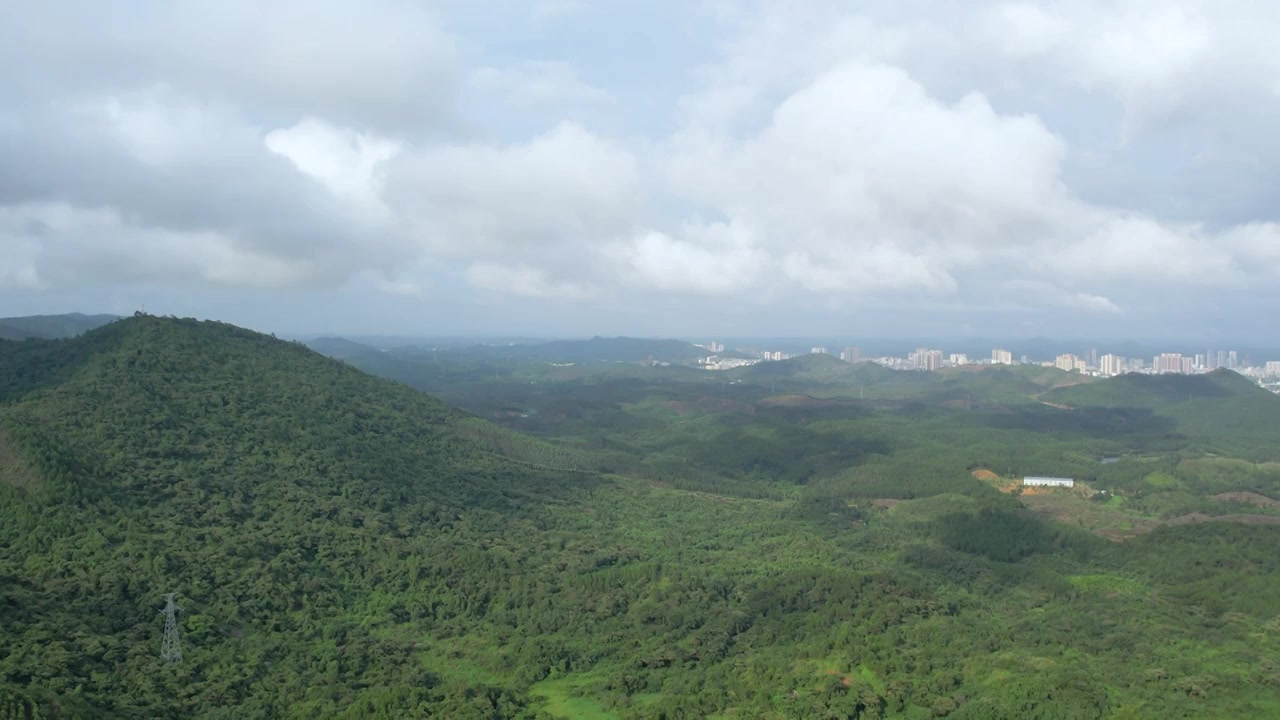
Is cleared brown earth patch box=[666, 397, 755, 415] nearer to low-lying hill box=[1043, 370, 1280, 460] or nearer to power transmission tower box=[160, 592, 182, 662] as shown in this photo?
low-lying hill box=[1043, 370, 1280, 460]

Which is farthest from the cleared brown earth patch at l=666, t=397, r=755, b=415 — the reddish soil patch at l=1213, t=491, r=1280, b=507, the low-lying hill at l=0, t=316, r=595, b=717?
the reddish soil patch at l=1213, t=491, r=1280, b=507

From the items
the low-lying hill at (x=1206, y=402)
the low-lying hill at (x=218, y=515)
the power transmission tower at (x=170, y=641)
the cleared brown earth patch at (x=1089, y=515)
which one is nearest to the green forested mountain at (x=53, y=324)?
the low-lying hill at (x=218, y=515)

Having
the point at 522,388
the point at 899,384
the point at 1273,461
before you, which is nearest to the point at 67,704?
the point at 1273,461

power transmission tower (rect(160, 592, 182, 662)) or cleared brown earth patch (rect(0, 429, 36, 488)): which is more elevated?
cleared brown earth patch (rect(0, 429, 36, 488))

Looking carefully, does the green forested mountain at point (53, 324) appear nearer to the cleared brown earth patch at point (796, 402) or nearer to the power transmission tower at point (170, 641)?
the cleared brown earth patch at point (796, 402)

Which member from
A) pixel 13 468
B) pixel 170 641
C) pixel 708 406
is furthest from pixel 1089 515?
pixel 708 406

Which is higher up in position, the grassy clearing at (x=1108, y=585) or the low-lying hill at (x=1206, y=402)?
the low-lying hill at (x=1206, y=402)

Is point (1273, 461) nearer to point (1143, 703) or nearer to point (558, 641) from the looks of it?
point (1143, 703)
